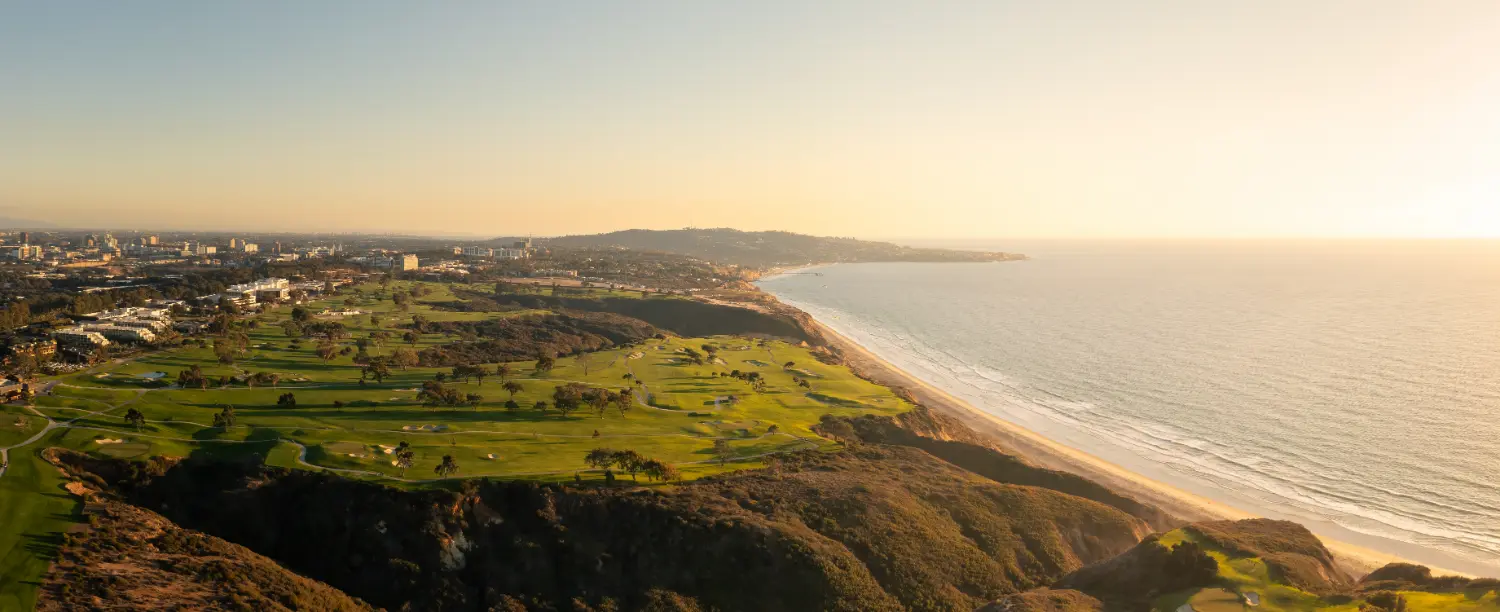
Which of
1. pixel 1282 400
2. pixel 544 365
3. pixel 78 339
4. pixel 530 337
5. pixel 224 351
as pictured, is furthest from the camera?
pixel 530 337

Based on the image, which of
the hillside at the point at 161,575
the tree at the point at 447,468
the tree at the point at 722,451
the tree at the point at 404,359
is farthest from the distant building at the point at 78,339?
the tree at the point at 722,451

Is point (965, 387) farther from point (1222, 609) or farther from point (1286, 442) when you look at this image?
point (1222, 609)

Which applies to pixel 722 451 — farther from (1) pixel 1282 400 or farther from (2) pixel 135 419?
(1) pixel 1282 400

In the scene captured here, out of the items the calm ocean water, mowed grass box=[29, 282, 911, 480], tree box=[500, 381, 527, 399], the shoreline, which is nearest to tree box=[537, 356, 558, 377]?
mowed grass box=[29, 282, 911, 480]

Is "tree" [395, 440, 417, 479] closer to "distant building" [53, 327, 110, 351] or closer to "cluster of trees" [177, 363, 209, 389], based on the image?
"cluster of trees" [177, 363, 209, 389]

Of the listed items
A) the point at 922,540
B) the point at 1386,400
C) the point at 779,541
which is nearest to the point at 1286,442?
the point at 1386,400

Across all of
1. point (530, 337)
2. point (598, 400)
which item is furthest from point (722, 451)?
point (530, 337)

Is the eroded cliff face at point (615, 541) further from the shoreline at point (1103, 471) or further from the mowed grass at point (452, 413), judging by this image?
the shoreline at point (1103, 471)

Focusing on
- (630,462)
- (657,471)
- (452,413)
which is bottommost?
(657,471)
